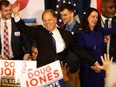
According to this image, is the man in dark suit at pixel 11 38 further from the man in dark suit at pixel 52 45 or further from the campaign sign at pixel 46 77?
the campaign sign at pixel 46 77

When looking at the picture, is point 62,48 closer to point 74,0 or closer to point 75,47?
point 75,47

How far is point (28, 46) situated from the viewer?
3.12 m

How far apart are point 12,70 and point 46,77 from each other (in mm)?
281

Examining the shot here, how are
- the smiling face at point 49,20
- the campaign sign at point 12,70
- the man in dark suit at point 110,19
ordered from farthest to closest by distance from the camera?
the man in dark suit at point 110,19 < the smiling face at point 49,20 < the campaign sign at point 12,70

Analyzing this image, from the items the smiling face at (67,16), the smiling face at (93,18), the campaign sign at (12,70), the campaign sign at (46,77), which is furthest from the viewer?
the smiling face at (67,16)

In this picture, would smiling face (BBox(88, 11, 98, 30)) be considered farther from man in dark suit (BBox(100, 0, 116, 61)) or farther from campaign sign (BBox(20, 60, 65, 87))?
campaign sign (BBox(20, 60, 65, 87))

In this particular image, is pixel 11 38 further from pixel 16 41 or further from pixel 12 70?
pixel 12 70

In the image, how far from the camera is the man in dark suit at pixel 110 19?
309 cm

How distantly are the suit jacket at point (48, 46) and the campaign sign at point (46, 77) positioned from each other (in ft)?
1.26

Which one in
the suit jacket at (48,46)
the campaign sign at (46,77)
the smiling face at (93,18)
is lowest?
the campaign sign at (46,77)

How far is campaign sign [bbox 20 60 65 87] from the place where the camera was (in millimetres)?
2078

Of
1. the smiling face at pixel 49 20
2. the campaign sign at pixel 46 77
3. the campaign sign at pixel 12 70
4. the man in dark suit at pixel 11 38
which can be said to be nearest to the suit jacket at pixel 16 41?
the man in dark suit at pixel 11 38

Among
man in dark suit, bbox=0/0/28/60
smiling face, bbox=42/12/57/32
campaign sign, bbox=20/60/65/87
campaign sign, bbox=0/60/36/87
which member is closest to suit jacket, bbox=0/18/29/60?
man in dark suit, bbox=0/0/28/60

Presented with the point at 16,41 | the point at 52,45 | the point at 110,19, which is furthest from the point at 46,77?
the point at 110,19
